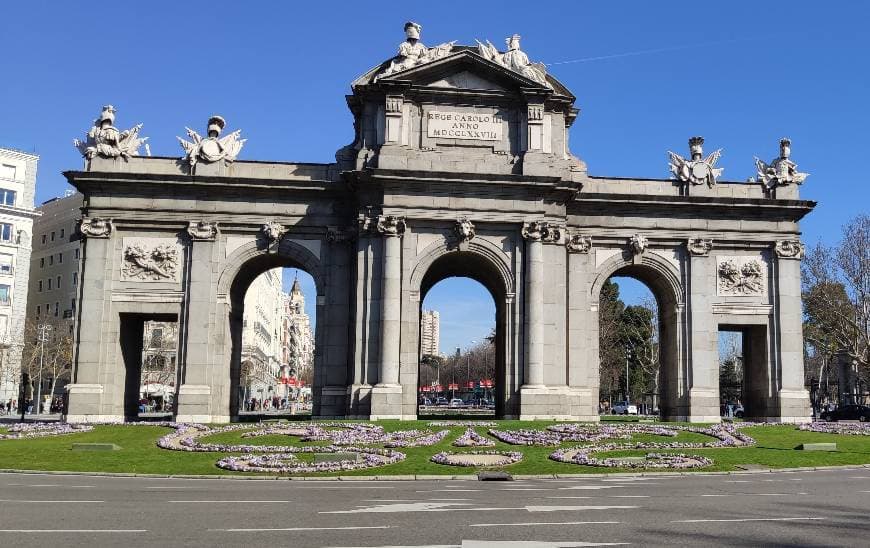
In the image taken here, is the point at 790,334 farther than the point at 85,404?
Yes

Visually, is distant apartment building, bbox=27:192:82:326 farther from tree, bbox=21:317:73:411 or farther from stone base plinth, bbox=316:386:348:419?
stone base plinth, bbox=316:386:348:419

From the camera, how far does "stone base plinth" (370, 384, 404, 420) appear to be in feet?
143

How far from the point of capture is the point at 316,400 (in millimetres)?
46812

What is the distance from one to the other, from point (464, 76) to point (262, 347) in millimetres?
96216

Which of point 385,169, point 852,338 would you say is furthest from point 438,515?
point 852,338

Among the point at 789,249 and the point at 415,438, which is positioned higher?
the point at 789,249

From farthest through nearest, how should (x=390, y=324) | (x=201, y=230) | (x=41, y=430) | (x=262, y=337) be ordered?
(x=262, y=337) → (x=201, y=230) → (x=390, y=324) → (x=41, y=430)

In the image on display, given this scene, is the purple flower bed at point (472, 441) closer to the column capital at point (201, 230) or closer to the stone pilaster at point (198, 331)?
the stone pilaster at point (198, 331)

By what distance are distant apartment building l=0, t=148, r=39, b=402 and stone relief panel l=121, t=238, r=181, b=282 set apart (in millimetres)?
43528

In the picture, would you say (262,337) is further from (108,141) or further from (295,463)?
(295,463)

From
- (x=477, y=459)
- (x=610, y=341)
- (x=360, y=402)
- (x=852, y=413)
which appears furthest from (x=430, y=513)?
(x=610, y=341)

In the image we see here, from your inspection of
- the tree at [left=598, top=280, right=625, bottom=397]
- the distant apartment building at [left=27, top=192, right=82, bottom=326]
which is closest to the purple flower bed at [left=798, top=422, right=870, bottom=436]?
the tree at [left=598, top=280, right=625, bottom=397]

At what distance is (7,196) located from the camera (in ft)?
300

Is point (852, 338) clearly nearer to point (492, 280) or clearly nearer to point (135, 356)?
point (492, 280)
